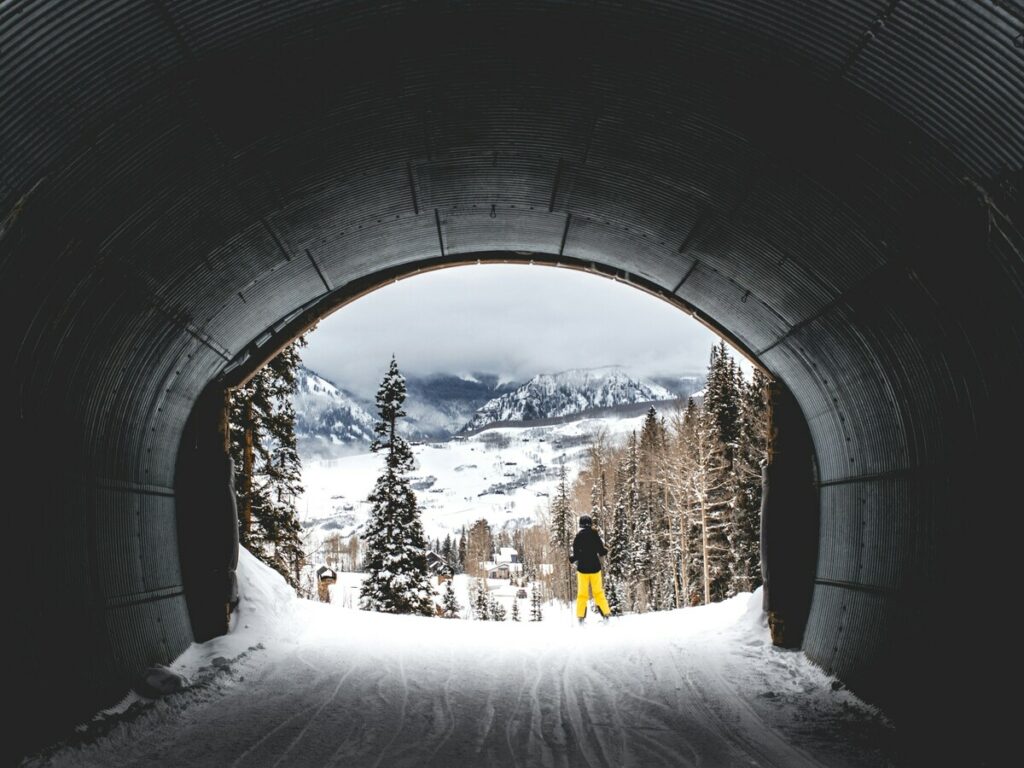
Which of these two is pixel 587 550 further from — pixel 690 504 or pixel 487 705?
pixel 690 504

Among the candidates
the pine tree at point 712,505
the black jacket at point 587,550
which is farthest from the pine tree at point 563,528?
the black jacket at point 587,550

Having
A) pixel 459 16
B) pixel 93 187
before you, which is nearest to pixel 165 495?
pixel 93 187

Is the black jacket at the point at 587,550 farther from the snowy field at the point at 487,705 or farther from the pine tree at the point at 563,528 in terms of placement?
the pine tree at the point at 563,528

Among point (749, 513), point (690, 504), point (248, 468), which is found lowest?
point (749, 513)

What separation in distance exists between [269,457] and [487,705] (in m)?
18.1

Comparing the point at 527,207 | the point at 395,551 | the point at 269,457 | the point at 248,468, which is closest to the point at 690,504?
→ the point at 395,551

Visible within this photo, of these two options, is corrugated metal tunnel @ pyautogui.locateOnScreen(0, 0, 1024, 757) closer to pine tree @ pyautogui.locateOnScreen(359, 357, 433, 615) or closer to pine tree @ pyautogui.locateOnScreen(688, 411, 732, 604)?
pine tree @ pyautogui.locateOnScreen(359, 357, 433, 615)

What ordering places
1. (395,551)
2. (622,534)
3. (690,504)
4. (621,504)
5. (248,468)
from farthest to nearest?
(621,504)
(622,534)
(690,504)
(395,551)
(248,468)

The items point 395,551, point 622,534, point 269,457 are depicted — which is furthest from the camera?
point 622,534

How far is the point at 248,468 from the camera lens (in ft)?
→ 72.4

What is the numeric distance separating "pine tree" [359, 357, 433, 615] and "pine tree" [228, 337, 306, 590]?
5.97 meters

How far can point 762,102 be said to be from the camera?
19.8 ft

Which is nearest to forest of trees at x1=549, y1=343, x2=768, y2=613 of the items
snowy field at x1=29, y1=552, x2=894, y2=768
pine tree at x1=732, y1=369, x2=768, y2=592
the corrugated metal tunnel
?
pine tree at x1=732, y1=369, x2=768, y2=592

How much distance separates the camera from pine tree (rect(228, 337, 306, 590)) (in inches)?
865
